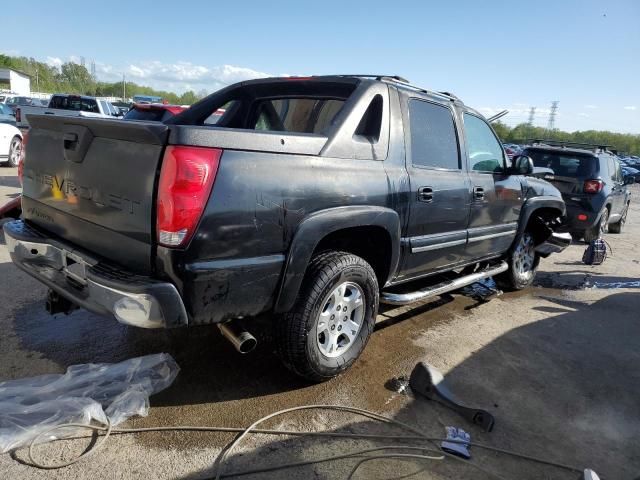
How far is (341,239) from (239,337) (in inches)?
38.0

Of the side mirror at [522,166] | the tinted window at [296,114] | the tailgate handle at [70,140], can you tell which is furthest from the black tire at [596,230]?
the tailgate handle at [70,140]

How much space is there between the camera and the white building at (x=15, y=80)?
66.2 metres

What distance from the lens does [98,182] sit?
2672mm

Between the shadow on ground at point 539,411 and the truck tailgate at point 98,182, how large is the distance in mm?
1261

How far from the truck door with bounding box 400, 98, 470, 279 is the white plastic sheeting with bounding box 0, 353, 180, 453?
6.33ft

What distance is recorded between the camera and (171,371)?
321 cm

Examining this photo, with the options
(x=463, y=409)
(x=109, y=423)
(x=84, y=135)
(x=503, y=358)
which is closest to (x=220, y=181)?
(x=84, y=135)

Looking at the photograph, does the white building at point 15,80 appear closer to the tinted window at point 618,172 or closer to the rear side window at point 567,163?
the rear side window at point 567,163

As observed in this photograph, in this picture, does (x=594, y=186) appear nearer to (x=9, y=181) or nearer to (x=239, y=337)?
(x=239, y=337)

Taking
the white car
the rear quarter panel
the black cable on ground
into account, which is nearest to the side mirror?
the rear quarter panel

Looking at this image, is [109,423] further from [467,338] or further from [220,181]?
[467,338]

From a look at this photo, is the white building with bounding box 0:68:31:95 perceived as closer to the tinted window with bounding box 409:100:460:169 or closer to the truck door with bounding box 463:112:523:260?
the truck door with bounding box 463:112:523:260

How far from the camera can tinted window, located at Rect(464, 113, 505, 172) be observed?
4402 millimetres

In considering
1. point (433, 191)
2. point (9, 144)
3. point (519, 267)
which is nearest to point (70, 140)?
point (433, 191)
